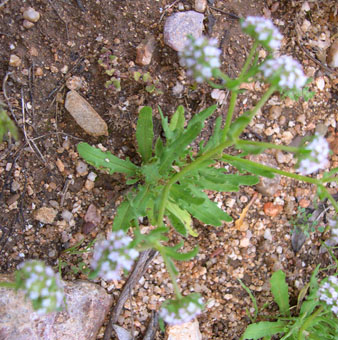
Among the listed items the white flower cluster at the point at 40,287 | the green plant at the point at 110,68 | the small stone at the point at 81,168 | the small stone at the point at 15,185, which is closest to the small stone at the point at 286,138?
the green plant at the point at 110,68

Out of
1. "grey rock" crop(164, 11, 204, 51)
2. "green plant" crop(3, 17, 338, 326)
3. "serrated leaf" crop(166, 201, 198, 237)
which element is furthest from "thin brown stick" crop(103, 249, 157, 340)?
"grey rock" crop(164, 11, 204, 51)

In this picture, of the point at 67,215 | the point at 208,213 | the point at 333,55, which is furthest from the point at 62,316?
the point at 333,55

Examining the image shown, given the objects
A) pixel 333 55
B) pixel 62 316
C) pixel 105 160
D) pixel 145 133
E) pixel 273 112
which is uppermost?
pixel 333 55

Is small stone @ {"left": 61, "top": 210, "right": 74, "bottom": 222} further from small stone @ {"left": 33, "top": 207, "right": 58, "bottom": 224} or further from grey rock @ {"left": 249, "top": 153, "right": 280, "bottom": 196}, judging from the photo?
grey rock @ {"left": 249, "top": 153, "right": 280, "bottom": 196}

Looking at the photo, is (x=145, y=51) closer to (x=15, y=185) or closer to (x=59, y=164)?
(x=59, y=164)

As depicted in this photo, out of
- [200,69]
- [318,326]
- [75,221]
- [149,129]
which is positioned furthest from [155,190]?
[318,326]

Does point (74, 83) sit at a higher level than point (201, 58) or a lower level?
higher
